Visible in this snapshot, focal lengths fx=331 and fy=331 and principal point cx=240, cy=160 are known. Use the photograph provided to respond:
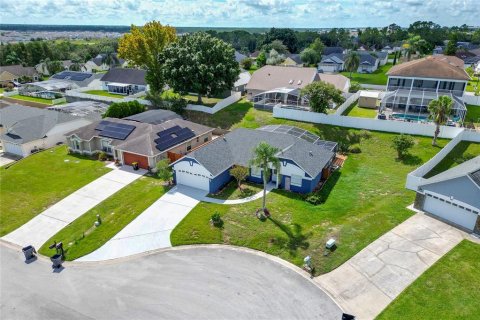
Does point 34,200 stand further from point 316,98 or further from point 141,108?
point 316,98

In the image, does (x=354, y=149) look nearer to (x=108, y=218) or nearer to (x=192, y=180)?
(x=192, y=180)

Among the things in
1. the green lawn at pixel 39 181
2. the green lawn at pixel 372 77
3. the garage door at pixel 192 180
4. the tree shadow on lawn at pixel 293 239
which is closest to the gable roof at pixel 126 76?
the green lawn at pixel 39 181

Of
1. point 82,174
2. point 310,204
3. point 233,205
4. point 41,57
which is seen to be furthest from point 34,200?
point 41,57

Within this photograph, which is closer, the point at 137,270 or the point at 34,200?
the point at 137,270

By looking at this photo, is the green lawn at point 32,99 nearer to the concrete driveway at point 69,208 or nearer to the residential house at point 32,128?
the residential house at point 32,128

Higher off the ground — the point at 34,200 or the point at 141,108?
the point at 141,108

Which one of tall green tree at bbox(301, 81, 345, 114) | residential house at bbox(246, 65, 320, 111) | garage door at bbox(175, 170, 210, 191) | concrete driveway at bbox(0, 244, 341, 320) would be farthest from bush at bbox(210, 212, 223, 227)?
residential house at bbox(246, 65, 320, 111)

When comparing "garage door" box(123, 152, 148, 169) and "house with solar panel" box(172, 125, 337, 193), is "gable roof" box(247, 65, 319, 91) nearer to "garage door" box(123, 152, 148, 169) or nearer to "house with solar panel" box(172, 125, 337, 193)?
"house with solar panel" box(172, 125, 337, 193)
